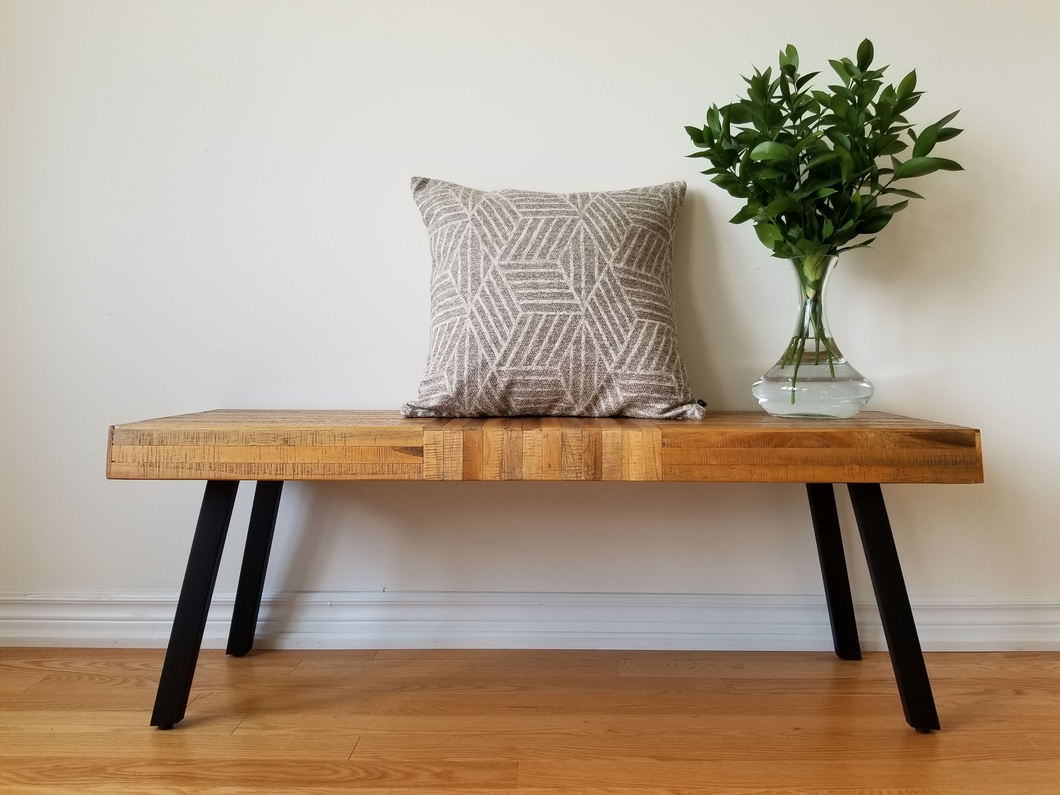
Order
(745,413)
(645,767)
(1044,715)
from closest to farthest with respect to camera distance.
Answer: (645,767)
(1044,715)
(745,413)

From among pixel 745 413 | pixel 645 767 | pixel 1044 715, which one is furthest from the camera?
pixel 745 413

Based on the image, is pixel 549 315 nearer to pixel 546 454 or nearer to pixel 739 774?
pixel 546 454

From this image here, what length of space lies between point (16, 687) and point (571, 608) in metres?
0.93

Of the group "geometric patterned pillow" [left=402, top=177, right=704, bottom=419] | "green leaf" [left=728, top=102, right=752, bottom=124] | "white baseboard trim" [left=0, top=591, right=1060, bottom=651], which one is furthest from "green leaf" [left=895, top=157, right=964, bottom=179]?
"white baseboard trim" [left=0, top=591, right=1060, bottom=651]

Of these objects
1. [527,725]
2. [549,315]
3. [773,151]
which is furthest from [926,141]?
[527,725]

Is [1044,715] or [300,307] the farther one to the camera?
[300,307]

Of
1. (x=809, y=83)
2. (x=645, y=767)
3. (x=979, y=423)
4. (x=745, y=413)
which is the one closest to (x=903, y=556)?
(x=979, y=423)

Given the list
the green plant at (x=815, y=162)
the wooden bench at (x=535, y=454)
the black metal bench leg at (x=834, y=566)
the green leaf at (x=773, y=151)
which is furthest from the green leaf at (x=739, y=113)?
the black metal bench leg at (x=834, y=566)

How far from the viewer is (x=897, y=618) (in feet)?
3.35

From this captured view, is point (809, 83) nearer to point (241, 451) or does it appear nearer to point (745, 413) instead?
point (745, 413)

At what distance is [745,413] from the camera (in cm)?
129

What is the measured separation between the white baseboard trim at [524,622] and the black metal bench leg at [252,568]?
0.06 m

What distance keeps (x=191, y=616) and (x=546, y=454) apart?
0.54m

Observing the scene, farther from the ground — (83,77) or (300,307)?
(83,77)
